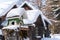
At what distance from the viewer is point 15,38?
2133cm

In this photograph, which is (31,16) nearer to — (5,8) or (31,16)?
(31,16)

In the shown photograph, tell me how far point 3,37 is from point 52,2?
11658 mm

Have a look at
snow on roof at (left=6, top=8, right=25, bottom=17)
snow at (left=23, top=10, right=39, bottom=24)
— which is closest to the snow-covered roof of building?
snow at (left=23, top=10, right=39, bottom=24)

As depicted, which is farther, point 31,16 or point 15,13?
point 31,16

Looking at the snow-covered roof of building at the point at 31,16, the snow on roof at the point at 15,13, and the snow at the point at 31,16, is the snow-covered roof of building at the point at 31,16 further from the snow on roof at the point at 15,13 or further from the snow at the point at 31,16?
the snow on roof at the point at 15,13

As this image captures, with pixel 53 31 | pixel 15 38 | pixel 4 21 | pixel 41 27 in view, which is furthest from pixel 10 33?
pixel 53 31

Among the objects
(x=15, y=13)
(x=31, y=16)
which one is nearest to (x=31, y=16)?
(x=31, y=16)

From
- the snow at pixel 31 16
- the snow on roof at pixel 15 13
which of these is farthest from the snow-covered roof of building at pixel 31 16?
the snow on roof at pixel 15 13

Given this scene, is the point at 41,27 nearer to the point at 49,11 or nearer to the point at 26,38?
the point at 26,38

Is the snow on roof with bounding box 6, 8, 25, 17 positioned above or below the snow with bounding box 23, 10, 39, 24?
above

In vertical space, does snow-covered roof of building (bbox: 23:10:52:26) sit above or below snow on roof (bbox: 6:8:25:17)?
below

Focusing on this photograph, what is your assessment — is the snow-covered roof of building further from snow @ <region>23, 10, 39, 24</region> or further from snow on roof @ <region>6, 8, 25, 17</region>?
snow on roof @ <region>6, 8, 25, 17</region>

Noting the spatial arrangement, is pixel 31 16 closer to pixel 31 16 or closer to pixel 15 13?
pixel 31 16

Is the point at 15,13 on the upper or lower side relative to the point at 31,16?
upper
